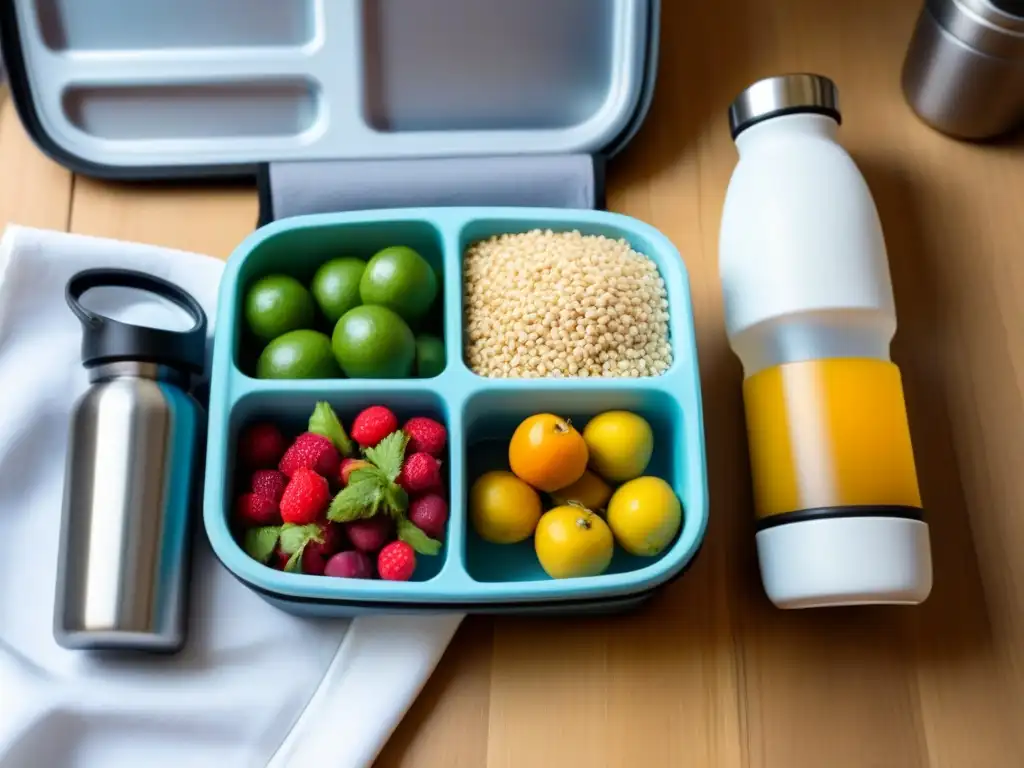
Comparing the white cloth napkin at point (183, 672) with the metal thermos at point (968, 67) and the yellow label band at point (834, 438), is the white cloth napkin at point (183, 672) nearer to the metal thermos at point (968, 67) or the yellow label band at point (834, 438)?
the yellow label band at point (834, 438)

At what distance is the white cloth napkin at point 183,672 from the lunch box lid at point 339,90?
0.25m

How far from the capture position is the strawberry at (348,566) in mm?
645

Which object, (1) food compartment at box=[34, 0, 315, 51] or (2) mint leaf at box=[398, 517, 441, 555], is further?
(1) food compartment at box=[34, 0, 315, 51]

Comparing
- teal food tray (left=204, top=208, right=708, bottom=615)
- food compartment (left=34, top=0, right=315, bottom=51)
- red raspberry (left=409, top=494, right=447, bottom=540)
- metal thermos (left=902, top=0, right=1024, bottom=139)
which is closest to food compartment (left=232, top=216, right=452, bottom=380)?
teal food tray (left=204, top=208, right=708, bottom=615)

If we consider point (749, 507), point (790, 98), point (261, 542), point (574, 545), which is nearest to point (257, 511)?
point (261, 542)

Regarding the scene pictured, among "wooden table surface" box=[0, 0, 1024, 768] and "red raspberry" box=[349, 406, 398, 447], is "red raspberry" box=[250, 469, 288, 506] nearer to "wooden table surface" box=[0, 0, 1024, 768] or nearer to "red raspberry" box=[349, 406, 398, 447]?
"red raspberry" box=[349, 406, 398, 447]

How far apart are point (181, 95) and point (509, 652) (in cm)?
58

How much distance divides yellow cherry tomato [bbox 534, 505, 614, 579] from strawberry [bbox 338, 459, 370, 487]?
142 mm

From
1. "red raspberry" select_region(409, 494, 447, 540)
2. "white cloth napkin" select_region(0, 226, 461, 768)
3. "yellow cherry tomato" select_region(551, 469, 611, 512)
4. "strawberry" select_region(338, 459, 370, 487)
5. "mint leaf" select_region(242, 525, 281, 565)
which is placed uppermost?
"strawberry" select_region(338, 459, 370, 487)

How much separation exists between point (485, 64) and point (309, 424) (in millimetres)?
383

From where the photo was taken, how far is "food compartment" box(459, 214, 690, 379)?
714 millimetres

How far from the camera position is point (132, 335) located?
69 cm

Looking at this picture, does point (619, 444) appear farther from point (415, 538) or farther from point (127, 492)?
point (127, 492)

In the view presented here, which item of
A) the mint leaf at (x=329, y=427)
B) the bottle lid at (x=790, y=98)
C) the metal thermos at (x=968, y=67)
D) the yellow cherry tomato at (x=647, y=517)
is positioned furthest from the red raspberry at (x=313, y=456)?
the metal thermos at (x=968, y=67)
